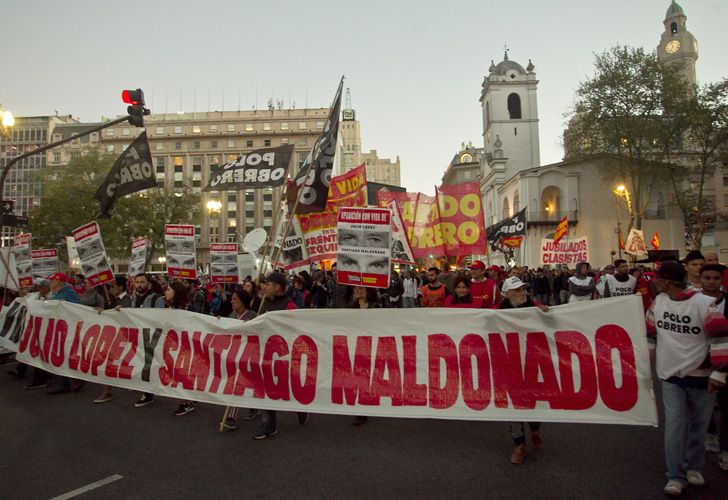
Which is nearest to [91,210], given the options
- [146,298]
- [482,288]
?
[146,298]

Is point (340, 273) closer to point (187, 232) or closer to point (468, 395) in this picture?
point (468, 395)

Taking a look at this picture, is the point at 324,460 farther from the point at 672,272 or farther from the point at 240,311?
the point at 672,272

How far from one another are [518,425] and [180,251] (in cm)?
1048

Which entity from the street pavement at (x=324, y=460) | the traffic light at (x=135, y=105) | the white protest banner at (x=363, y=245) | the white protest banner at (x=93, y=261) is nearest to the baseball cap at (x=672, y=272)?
the street pavement at (x=324, y=460)

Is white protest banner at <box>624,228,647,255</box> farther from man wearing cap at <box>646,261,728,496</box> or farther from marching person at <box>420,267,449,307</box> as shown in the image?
man wearing cap at <box>646,261,728,496</box>

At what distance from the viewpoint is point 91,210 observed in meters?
41.0

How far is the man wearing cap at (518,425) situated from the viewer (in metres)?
4.55

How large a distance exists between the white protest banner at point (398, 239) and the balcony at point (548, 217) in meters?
36.6

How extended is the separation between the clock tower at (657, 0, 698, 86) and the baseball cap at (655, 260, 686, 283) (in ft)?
318

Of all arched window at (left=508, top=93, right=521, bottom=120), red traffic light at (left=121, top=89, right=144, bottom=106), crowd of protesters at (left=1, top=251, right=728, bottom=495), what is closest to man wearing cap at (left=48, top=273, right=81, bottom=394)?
crowd of protesters at (left=1, top=251, right=728, bottom=495)

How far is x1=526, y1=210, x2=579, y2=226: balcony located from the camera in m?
45.2

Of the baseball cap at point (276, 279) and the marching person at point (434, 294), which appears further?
the marching person at point (434, 294)

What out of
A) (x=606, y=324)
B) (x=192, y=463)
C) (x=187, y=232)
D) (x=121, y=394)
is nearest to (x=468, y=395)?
(x=606, y=324)

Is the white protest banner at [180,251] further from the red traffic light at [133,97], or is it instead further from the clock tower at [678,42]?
the clock tower at [678,42]
